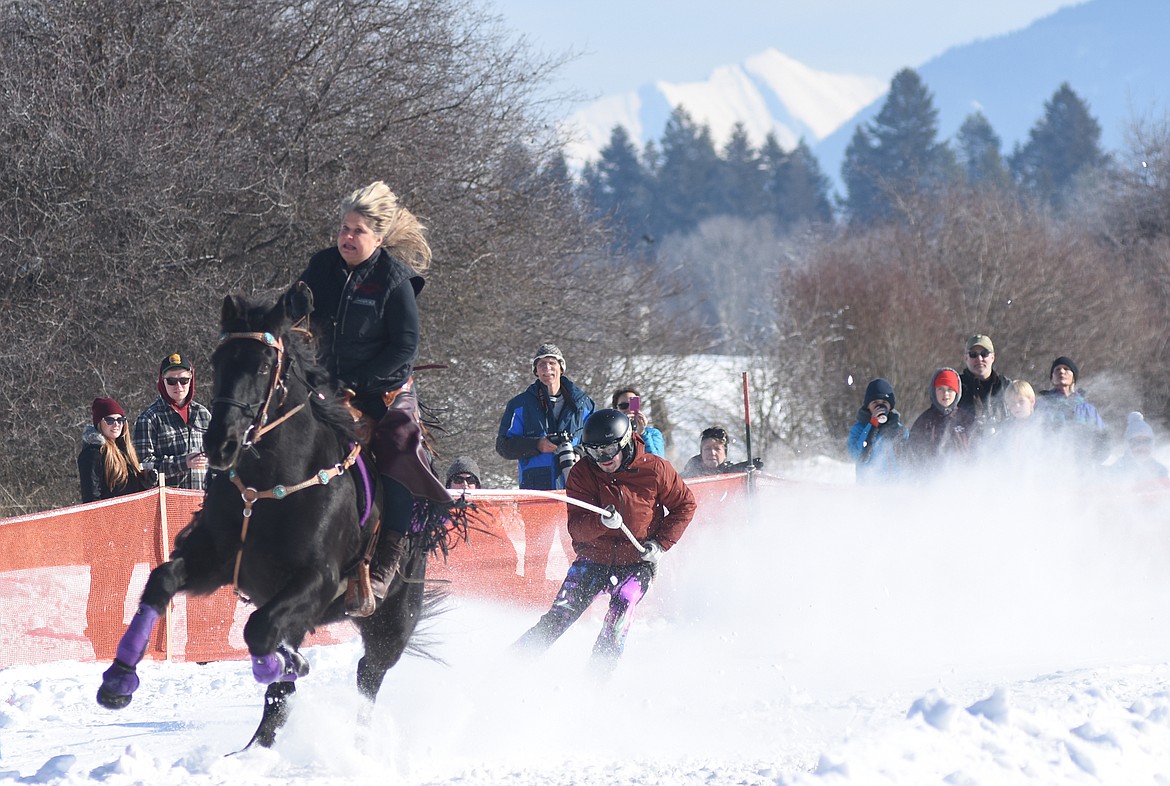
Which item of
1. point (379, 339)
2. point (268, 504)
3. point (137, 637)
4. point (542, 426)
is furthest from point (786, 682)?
point (137, 637)

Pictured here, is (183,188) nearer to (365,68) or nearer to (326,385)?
(365,68)

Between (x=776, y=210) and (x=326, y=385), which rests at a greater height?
(x=776, y=210)

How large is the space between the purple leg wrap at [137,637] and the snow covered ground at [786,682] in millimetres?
499

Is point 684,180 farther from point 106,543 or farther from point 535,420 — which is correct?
point 106,543

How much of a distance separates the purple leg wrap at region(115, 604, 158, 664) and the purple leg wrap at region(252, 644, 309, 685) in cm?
41

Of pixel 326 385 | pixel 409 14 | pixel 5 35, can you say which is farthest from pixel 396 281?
pixel 409 14

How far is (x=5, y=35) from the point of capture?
44.9ft

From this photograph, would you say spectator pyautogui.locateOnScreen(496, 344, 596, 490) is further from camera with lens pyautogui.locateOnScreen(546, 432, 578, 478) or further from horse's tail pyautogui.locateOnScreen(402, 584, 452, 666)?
horse's tail pyautogui.locateOnScreen(402, 584, 452, 666)

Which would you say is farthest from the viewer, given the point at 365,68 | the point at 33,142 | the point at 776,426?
the point at 776,426

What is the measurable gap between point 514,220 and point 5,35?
630 centimetres

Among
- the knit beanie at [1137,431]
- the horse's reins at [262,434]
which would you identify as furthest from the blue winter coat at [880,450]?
the horse's reins at [262,434]

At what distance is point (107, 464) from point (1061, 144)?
97.0 m

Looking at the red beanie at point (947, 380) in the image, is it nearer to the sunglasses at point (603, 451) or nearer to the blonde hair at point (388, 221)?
the sunglasses at point (603, 451)

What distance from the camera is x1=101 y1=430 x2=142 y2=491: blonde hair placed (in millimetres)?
9086
